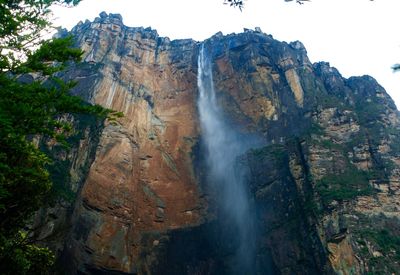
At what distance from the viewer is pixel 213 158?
40.4m

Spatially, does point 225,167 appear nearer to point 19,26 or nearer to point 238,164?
point 238,164

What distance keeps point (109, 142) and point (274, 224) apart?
16818 millimetres

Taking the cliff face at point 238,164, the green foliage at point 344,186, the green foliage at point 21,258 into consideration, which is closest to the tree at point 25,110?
the green foliage at point 21,258

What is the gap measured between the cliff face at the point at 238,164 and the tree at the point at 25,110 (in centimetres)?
1342

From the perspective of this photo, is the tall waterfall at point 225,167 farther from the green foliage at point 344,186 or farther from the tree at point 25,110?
the tree at point 25,110

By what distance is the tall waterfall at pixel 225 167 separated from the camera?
32.0m

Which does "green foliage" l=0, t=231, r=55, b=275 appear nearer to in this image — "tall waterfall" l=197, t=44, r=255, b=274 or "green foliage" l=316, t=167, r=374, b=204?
"green foliage" l=316, t=167, r=374, b=204

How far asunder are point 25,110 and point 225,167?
105ft

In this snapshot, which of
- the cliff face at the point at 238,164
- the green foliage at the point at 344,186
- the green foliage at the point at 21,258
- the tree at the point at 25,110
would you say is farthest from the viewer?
the green foliage at the point at 344,186

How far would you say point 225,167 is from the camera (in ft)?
128

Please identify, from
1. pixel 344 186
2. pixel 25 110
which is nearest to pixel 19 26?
pixel 25 110

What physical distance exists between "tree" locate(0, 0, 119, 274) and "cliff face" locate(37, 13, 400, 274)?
13420mm

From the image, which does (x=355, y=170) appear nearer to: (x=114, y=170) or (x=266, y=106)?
(x=266, y=106)

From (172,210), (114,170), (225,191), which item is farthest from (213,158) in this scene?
(114,170)
